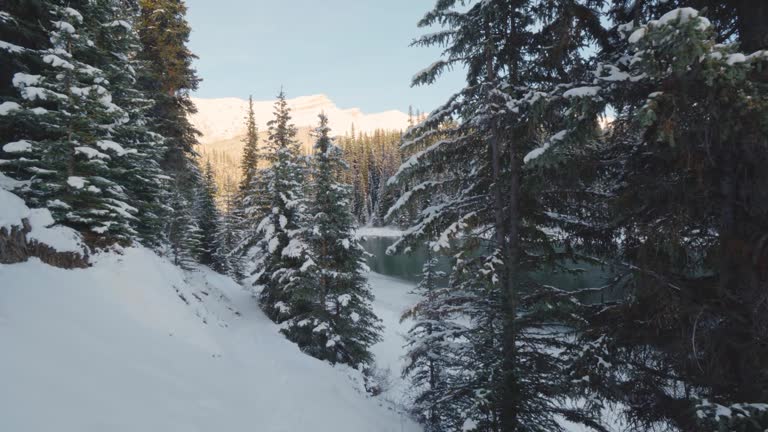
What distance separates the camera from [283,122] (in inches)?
863

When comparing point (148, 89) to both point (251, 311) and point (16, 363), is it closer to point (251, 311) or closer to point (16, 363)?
point (251, 311)

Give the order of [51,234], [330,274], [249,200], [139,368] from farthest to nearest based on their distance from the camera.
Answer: [249,200] < [330,274] < [51,234] < [139,368]

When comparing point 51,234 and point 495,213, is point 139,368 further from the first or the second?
point 495,213

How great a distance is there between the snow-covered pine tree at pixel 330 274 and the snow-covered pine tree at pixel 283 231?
631 millimetres

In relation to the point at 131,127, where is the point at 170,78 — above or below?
above

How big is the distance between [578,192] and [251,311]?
61.4ft

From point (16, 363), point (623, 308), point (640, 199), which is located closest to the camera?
point (16, 363)

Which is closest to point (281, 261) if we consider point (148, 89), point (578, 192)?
point (148, 89)

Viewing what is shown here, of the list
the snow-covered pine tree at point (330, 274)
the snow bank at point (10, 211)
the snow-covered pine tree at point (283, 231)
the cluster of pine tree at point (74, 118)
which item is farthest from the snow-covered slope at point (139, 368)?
the snow-covered pine tree at point (283, 231)

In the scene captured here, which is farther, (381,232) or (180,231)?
(381,232)

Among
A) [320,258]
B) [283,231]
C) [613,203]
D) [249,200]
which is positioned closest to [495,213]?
[613,203]

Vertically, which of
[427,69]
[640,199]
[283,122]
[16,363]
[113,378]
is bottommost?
[113,378]

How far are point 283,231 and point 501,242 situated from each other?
42.2 ft

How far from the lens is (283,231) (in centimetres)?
1781
